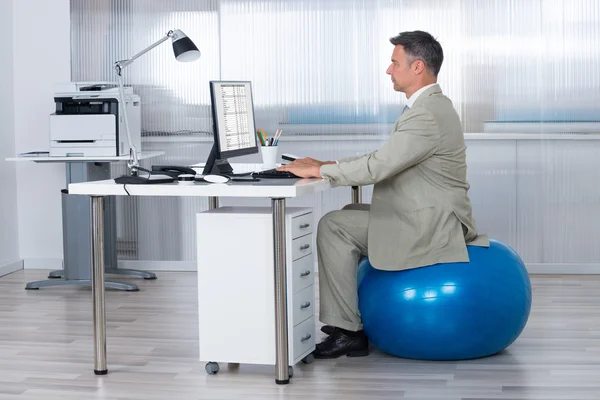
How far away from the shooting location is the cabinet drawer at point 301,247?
3381mm

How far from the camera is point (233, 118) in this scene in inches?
150

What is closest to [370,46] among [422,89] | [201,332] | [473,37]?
[473,37]

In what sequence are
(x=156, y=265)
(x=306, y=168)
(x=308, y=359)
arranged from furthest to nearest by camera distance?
(x=156, y=265) → (x=308, y=359) → (x=306, y=168)

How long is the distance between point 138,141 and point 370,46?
4.97 ft

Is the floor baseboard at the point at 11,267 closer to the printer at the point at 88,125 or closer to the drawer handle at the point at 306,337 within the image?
the printer at the point at 88,125

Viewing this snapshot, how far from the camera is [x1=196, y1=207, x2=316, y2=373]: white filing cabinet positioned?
11.0 feet

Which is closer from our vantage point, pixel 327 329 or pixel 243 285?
pixel 243 285

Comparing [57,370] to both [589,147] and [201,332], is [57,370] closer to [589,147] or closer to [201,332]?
[201,332]

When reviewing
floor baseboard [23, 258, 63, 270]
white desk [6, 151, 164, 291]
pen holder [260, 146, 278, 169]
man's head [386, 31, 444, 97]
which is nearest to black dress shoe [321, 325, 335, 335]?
pen holder [260, 146, 278, 169]

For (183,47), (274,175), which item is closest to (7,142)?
(183,47)

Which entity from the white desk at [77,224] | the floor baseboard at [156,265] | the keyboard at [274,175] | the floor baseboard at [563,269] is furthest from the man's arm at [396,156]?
the floor baseboard at [156,265]

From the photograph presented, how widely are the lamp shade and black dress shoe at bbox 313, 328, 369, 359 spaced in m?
1.42

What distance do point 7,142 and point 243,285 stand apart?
118 inches

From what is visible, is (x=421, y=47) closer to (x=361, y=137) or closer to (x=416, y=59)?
(x=416, y=59)
